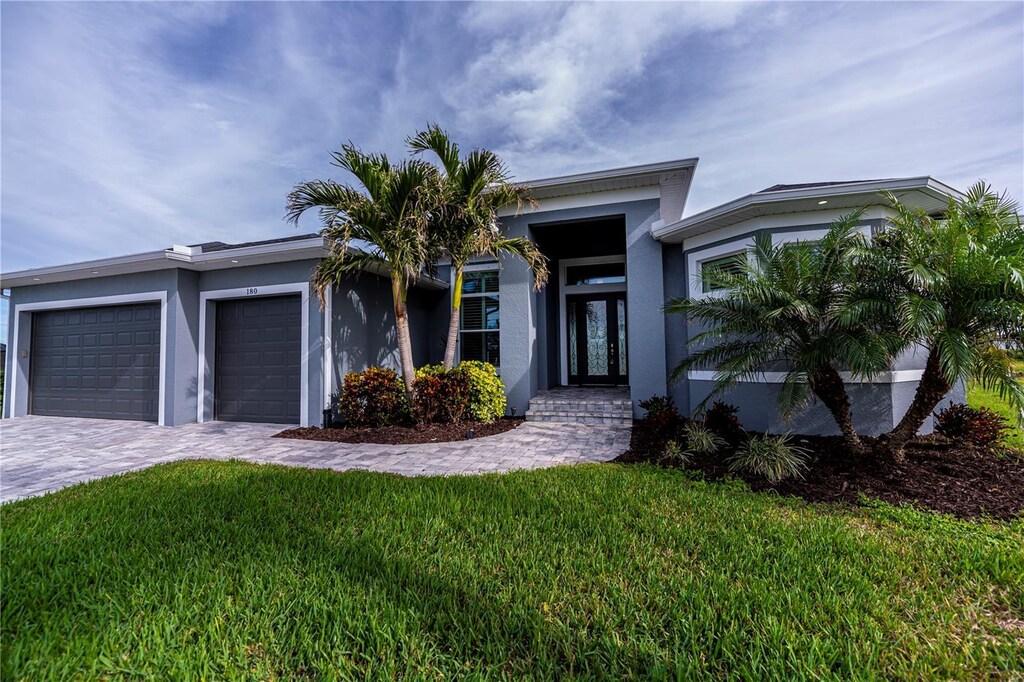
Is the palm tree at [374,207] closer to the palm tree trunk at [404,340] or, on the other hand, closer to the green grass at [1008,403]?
the palm tree trunk at [404,340]

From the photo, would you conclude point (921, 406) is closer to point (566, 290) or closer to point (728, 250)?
point (728, 250)

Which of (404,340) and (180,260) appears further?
(180,260)

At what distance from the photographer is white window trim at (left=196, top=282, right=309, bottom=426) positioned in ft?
27.3

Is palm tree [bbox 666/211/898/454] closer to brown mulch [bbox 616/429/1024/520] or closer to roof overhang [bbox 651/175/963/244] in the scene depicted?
brown mulch [bbox 616/429/1024/520]

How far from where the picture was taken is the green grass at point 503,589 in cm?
192

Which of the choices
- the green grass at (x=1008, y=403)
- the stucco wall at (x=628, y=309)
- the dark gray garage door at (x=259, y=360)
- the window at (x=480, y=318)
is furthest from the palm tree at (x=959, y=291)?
the dark gray garage door at (x=259, y=360)

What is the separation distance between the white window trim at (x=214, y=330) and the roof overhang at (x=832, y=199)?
7.98 meters

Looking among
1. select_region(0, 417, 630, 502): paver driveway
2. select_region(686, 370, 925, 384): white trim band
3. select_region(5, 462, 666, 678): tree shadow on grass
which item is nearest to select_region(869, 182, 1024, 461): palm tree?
select_region(686, 370, 925, 384): white trim band

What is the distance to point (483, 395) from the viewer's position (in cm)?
836

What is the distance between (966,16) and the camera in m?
5.59

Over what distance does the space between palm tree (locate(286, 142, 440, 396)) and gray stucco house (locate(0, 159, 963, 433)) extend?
0.96 metres

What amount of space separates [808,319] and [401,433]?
636cm

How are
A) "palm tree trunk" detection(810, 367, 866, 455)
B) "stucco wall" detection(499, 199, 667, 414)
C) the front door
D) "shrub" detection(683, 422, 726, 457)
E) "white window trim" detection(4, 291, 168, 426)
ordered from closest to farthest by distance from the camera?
1. "palm tree trunk" detection(810, 367, 866, 455)
2. "shrub" detection(683, 422, 726, 457)
3. "stucco wall" detection(499, 199, 667, 414)
4. "white window trim" detection(4, 291, 168, 426)
5. the front door

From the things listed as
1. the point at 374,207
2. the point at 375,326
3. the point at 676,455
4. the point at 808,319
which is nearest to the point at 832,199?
the point at 808,319
